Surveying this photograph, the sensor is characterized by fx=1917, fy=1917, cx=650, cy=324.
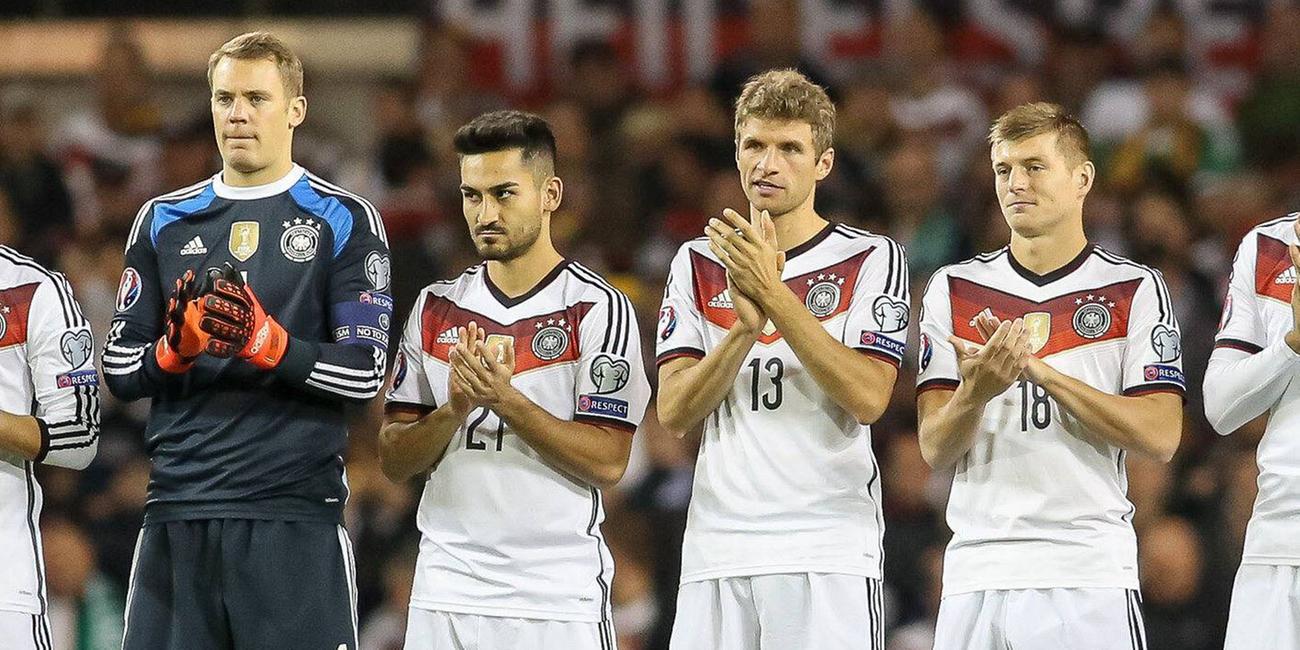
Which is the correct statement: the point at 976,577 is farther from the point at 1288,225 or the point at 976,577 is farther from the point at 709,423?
the point at 1288,225

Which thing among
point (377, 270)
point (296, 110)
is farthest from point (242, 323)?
point (296, 110)

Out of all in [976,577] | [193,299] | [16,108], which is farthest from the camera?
[16,108]

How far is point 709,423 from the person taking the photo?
5.85 meters

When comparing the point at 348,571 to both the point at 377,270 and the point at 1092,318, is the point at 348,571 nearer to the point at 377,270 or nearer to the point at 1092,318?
the point at 377,270

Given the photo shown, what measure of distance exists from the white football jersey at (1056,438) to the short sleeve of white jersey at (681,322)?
70 cm

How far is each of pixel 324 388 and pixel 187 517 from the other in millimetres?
542

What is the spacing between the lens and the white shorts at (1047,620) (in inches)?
217

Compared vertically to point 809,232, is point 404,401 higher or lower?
lower

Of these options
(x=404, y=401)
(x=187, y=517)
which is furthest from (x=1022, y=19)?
(x=187, y=517)

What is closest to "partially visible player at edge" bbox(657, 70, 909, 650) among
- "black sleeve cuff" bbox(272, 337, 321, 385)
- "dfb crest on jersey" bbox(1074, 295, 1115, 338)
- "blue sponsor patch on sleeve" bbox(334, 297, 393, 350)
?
"dfb crest on jersey" bbox(1074, 295, 1115, 338)

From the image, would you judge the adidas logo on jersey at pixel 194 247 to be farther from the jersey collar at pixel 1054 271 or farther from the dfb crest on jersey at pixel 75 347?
the jersey collar at pixel 1054 271

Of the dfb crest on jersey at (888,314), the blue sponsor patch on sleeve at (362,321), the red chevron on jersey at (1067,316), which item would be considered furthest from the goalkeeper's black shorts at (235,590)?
the red chevron on jersey at (1067,316)

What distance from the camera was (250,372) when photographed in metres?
5.54

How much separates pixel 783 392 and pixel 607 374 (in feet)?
1.79
